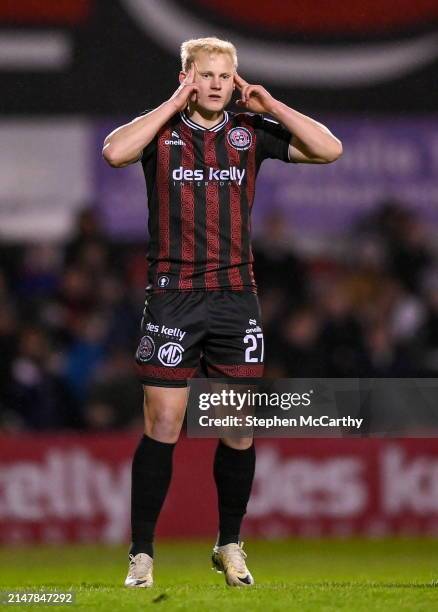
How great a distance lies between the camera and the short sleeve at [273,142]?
517 centimetres

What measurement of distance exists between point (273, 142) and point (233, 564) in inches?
61.8

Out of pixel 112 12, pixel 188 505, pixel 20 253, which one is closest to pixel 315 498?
pixel 188 505

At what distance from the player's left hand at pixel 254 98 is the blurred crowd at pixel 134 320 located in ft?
12.4

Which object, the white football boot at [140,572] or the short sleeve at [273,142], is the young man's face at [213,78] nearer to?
the short sleeve at [273,142]

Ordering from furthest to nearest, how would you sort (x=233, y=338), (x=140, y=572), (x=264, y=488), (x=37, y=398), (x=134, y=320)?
(x=134, y=320) < (x=37, y=398) < (x=264, y=488) < (x=233, y=338) < (x=140, y=572)

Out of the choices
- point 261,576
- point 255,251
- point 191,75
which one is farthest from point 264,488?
point 191,75

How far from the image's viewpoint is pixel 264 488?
8.36 m

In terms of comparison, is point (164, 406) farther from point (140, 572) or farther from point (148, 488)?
point (140, 572)

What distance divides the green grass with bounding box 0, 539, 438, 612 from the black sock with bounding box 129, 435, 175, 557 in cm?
19

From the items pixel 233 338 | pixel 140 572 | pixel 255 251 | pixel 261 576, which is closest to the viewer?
pixel 140 572

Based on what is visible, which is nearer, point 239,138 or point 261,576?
point 239,138

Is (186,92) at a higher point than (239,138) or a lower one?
higher

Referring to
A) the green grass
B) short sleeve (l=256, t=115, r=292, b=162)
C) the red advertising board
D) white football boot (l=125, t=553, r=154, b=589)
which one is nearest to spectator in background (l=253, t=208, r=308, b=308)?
the red advertising board

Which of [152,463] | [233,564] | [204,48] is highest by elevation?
[204,48]
